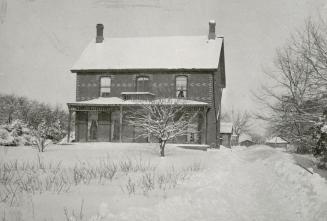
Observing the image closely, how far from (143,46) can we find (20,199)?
2661 centimetres

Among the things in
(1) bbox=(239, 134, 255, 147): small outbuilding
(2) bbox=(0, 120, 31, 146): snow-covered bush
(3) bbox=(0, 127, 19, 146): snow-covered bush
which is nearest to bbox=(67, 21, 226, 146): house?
(2) bbox=(0, 120, 31, 146): snow-covered bush

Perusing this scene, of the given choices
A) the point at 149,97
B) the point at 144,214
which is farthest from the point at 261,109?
the point at 144,214

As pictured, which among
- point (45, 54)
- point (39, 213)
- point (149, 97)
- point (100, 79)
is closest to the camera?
point (39, 213)

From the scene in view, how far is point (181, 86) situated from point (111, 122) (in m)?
6.26

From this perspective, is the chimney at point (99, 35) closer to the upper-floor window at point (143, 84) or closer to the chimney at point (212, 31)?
the upper-floor window at point (143, 84)

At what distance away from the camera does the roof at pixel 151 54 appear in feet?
96.3

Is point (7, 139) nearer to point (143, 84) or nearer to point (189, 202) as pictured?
point (143, 84)

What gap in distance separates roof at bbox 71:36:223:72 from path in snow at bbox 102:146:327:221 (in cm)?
1843

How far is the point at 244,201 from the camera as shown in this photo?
8203mm

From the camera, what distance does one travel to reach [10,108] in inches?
2486

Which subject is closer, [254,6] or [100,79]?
[254,6]

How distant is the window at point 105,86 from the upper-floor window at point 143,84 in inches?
97.9

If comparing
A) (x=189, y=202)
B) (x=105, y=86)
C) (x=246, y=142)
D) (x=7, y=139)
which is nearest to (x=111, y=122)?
(x=105, y=86)

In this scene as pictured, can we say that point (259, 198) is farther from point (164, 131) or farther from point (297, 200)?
point (164, 131)
